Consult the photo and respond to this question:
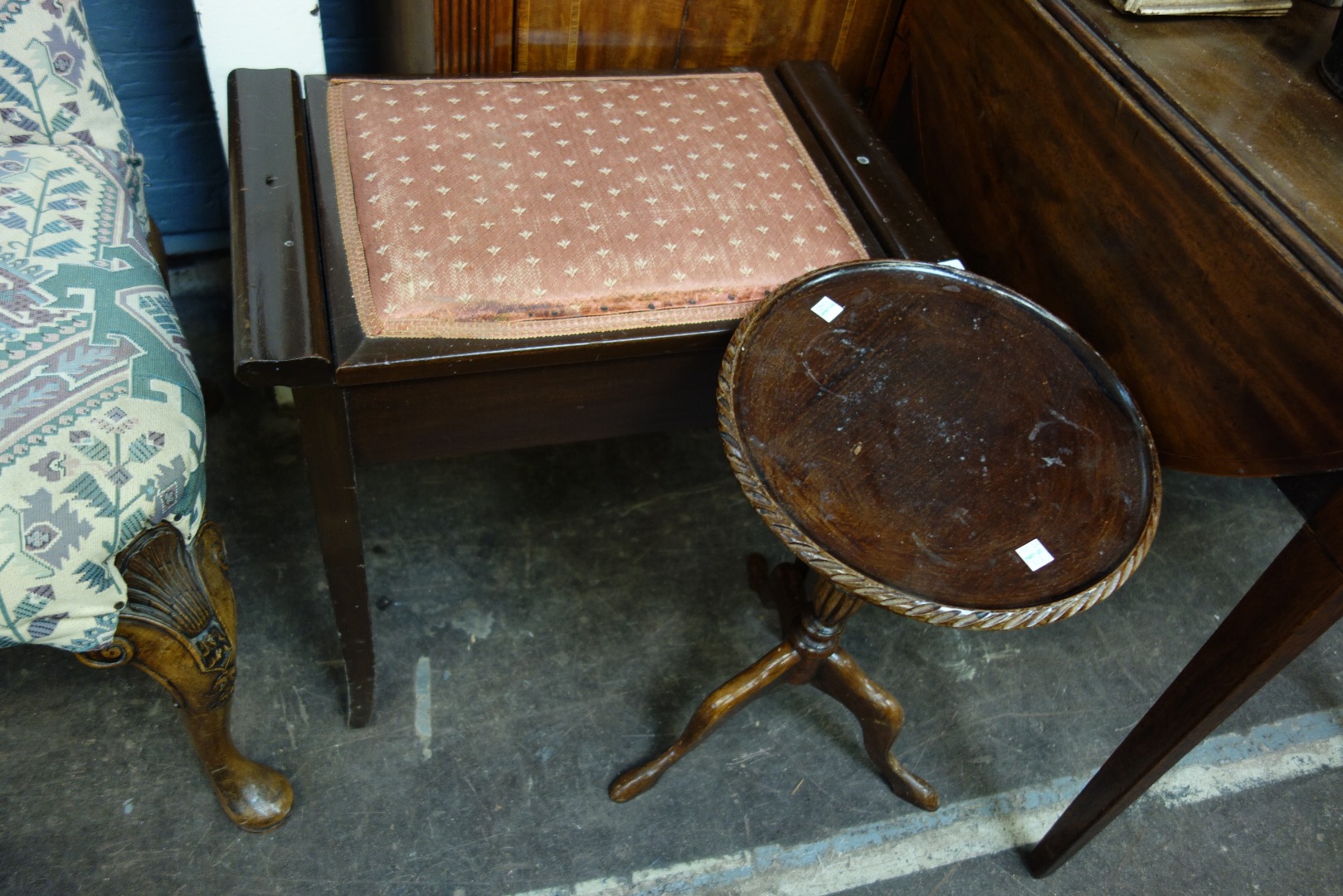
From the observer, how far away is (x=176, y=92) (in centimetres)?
157

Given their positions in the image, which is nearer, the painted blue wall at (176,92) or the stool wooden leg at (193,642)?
the stool wooden leg at (193,642)

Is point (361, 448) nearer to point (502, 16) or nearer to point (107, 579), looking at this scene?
point (107, 579)

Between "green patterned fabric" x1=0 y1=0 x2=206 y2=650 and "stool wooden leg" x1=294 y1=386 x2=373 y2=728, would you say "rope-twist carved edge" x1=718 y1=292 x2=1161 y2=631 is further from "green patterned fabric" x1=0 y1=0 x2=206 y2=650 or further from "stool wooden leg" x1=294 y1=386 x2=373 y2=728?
"green patterned fabric" x1=0 y1=0 x2=206 y2=650

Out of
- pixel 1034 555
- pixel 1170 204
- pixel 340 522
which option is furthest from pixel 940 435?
pixel 340 522

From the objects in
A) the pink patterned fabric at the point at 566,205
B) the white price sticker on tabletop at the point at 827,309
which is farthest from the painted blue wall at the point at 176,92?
the white price sticker on tabletop at the point at 827,309

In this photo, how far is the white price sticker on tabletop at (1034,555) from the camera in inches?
34.7

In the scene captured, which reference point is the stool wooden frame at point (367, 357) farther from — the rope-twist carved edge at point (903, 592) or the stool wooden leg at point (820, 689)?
the stool wooden leg at point (820, 689)

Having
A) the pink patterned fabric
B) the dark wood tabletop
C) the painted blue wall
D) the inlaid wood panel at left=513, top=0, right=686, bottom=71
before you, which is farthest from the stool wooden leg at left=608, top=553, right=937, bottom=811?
the painted blue wall

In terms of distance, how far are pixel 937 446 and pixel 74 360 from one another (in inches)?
31.3

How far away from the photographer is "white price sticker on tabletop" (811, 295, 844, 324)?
103cm

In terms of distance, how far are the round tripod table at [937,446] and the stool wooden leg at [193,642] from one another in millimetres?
535

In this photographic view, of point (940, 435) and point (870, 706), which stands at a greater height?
point (940, 435)

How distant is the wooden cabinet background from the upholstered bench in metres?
0.40

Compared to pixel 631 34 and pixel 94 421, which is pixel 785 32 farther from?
pixel 94 421
